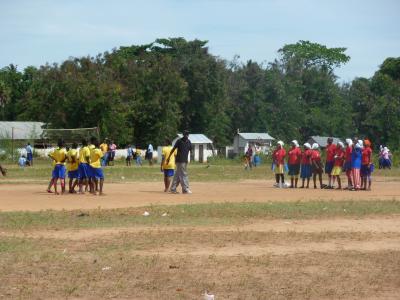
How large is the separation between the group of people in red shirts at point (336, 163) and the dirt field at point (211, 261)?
10.3 m

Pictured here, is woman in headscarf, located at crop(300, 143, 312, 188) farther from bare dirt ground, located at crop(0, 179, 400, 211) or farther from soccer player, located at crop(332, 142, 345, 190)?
bare dirt ground, located at crop(0, 179, 400, 211)

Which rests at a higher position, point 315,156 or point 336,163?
point 315,156

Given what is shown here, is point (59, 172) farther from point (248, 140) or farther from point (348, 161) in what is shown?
point (248, 140)

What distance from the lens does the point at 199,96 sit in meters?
78.6

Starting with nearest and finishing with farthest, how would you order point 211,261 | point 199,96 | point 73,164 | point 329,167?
point 211,261, point 73,164, point 329,167, point 199,96

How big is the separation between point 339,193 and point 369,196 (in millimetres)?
1593

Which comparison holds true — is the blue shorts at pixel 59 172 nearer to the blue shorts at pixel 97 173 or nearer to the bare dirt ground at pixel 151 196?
the bare dirt ground at pixel 151 196

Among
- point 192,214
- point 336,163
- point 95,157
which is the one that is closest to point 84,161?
point 95,157

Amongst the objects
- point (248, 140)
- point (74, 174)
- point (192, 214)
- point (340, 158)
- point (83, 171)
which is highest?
point (248, 140)

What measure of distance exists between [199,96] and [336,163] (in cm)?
5142

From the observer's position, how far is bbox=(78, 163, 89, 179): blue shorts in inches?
947

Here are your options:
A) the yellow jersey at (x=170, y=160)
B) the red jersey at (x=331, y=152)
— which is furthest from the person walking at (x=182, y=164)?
the red jersey at (x=331, y=152)

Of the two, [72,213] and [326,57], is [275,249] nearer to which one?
[72,213]

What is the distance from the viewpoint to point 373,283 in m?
9.82
